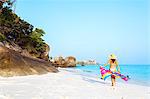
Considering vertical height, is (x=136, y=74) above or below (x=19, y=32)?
below

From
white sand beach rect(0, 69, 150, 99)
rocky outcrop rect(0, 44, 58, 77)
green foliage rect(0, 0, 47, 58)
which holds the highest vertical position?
green foliage rect(0, 0, 47, 58)

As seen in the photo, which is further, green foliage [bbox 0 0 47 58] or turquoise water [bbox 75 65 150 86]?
green foliage [bbox 0 0 47 58]

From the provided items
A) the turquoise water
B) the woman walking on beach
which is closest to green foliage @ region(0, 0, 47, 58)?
the turquoise water

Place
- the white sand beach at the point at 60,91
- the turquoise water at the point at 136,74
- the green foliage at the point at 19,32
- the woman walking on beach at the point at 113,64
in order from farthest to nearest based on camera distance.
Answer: the green foliage at the point at 19,32, the turquoise water at the point at 136,74, the woman walking on beach at the point at 113,64, the white sand beach at the point at 60,91

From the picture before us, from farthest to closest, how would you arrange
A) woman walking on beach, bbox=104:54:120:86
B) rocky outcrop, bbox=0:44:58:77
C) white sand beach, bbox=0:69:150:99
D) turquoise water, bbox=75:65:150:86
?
turquoise water, bbox=75:65:150:86
rocky outcrop, bbox=0:44:58:77
woman walking on beach, bbox=104:54:120:86
white sand beach, bbox=0:69:150:99

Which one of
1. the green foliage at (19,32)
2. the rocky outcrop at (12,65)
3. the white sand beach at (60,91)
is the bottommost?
the white sand beach at (60,91)

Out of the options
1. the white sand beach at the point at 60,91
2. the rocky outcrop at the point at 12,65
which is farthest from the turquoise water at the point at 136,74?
the white sand beach at the point at 60,91

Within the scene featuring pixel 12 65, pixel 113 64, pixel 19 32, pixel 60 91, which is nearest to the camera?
pixel 60 91

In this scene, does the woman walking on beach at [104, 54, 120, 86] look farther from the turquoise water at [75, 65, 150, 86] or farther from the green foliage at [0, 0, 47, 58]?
the green foliage at [0, 0, 47, 58]

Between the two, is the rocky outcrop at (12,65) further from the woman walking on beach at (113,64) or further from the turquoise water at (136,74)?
the turquoise water at (136,74)

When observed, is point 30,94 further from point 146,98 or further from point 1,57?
point 1,57

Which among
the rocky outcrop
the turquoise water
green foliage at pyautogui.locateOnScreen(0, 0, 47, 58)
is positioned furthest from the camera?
green foliage at pyautogui.locateOnScreen(0, 0, 47, 58)

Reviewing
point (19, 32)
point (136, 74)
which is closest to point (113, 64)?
point (19, 32)

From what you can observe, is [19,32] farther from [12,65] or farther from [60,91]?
[60,91]
